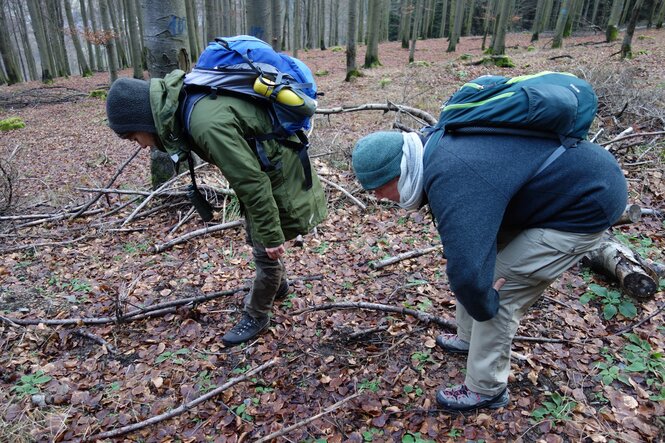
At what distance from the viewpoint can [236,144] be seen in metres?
2.40

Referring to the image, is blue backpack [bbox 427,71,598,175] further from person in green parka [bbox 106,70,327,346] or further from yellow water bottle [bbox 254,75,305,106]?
person in green parka [bbox 106,70,327,346]

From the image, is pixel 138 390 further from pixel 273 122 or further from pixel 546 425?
pixel 546 425

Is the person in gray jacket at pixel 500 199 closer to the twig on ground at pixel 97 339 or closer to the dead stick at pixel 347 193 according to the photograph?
the twig on ground at pixel 97 339

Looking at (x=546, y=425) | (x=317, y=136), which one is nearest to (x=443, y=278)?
(x=546, y=425)

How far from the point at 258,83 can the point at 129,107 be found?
79cm

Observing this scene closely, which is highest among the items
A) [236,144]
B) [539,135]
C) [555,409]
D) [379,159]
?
[539,135]

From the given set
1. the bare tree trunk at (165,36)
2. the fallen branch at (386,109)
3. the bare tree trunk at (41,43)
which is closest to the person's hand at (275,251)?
the bare tree trunk at (165,36)

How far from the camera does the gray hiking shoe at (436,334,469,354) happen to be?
311 cm

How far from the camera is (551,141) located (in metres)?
1.85

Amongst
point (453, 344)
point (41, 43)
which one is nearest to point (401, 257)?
point (453, 344)

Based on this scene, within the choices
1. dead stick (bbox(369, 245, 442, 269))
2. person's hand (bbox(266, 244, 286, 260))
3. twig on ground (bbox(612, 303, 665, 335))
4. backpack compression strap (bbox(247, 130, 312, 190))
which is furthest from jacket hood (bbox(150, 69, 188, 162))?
twig on ground (bbox(612, 303, 665, 335))

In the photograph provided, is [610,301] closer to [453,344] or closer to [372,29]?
[453,344]

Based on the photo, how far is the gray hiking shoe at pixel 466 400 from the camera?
103 inches

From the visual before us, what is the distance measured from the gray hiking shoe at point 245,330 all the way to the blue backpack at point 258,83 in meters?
1.49
